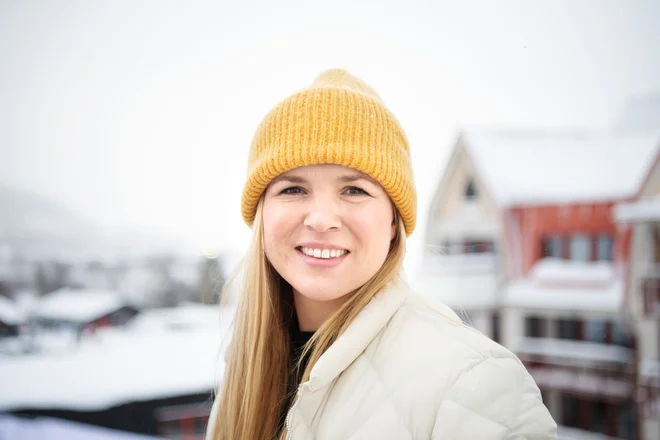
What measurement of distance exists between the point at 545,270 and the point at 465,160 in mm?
991

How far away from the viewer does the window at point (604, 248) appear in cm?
242

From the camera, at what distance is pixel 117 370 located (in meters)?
2.31

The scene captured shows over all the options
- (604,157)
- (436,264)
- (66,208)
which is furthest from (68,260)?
(604,157)

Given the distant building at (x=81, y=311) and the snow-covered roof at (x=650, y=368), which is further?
the distant building at (x=81, y=311)

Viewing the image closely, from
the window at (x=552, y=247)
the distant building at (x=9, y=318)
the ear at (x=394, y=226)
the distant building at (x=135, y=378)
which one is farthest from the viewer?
the window at (x=552, y=247)

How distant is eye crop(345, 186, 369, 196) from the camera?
0.61 meters

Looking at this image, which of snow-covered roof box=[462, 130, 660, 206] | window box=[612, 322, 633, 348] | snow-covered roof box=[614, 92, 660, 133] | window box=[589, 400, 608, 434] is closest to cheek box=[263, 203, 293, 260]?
snow-covered roof box=[462, 130, 660, 206]

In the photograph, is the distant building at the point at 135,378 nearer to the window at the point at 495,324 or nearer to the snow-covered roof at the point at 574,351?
the window at the point at 495,324

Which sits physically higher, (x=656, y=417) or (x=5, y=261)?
(x=5, y=261)

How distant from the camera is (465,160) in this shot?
298 cm

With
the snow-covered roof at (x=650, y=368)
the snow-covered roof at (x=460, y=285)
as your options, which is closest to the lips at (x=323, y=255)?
the snow-covered roof at (x=460, y=285)

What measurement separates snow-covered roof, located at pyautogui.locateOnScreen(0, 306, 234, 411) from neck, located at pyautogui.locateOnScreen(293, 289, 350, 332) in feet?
4.59

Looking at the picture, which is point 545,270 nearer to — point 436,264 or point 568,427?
point 436,264

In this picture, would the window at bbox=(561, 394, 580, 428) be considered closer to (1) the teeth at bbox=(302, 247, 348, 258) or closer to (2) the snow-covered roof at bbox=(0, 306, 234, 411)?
(2) the snow-covered roof at bbox=(0, 306, 234, 411)
